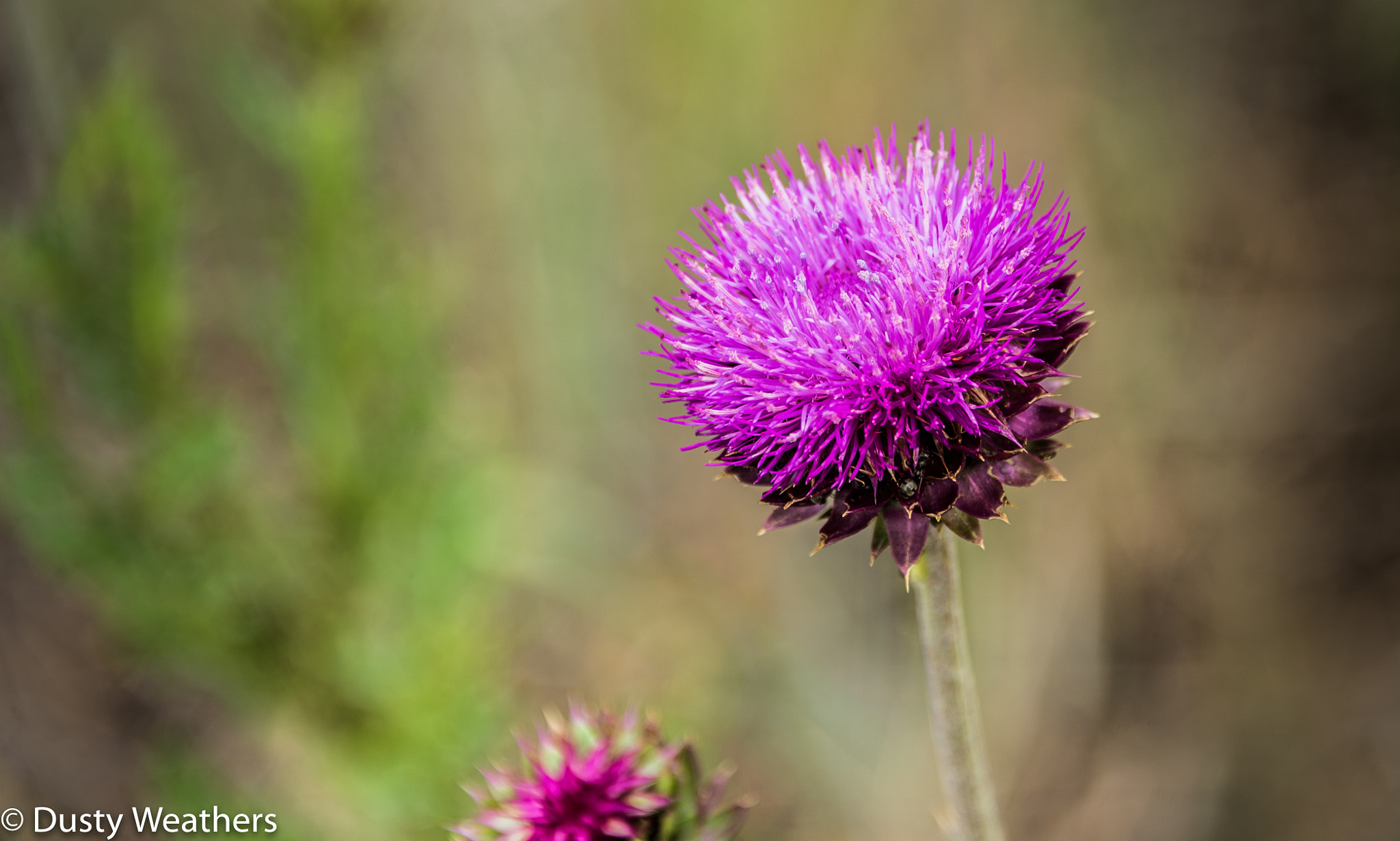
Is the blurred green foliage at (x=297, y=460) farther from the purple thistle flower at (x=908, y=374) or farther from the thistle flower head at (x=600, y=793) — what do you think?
the purple thistle flower at (x=908, y=374)

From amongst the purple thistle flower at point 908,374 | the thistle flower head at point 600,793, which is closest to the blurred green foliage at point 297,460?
the thistle flower head at point 600,793

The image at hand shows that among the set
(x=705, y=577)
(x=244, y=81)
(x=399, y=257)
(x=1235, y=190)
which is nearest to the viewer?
(x=244, y=81)

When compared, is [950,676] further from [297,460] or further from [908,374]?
[297,460]

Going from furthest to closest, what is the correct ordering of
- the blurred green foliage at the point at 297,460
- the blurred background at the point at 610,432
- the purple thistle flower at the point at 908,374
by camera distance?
1. the blurred background at the point at 610,432
2. the blurred green foliage at the point at 297,460
3. the purple thistle flower at the point at 908,374

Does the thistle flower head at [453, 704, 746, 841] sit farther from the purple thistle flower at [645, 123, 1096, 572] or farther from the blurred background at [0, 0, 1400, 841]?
the blurred background at [0, 0, 1400, 841]

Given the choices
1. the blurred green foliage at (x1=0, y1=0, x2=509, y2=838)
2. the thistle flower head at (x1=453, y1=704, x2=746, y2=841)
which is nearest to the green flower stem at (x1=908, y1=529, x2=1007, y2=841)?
the thistle flower head at (x1=453, y1=704, x2=746, y2=841)

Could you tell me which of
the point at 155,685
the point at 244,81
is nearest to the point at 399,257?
the point at 244,81

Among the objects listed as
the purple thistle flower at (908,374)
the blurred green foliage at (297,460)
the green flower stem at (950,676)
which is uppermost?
the blurred green foliage at (297,460)

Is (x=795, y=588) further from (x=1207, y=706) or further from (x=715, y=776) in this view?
(x=715, y=776)
